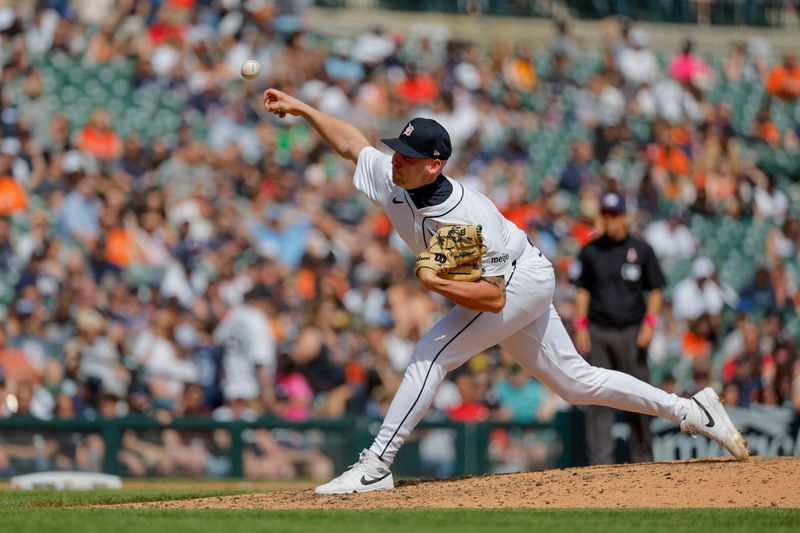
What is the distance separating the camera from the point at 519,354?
23.8ft

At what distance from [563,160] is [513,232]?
10917 mm

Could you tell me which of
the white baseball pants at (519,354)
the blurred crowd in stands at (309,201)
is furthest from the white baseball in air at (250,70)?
the blurred crowd in stands at (309,201)

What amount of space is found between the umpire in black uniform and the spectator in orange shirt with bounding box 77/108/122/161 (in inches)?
290

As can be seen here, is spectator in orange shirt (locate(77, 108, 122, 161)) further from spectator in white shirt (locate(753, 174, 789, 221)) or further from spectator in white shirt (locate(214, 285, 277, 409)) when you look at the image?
spectator in white shirt (locate(753, 174, 789, 221))

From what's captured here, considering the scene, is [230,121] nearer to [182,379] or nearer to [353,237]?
[353,237]

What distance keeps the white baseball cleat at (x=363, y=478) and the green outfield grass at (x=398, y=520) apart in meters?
0.63

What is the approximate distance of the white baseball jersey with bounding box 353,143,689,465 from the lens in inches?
270

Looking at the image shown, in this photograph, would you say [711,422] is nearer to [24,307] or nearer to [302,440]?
[302,440]

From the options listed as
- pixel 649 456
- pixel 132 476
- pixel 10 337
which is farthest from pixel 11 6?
pixel 649 456

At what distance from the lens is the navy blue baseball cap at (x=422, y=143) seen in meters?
6.65

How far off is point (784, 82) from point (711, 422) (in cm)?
1475

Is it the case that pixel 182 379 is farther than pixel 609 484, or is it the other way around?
pixel 182 379

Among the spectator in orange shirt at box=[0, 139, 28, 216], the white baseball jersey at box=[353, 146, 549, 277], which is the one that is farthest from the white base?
the spectator in orange shirt at box=[0, 139, 28, 216]

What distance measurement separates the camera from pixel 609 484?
7102mm
